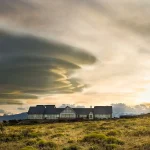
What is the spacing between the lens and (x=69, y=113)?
458ft

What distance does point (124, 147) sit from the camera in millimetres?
20797

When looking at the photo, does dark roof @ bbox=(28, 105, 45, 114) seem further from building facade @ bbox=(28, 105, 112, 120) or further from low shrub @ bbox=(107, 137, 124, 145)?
low shrub @ bbox=(107, 137, 124, 145)

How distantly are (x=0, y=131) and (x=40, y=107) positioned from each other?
360 feet

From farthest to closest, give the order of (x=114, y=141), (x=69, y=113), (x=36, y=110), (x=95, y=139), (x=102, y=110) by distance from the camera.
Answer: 1. (x=36, y=110)
2. (x=102, y=110)
3. (x=69, y=113)
4. (x=95, y=139)
5. (x=114, y=141)

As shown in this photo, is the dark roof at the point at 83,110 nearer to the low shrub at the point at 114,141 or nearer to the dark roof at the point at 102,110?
the dark roof at the point at 102,110

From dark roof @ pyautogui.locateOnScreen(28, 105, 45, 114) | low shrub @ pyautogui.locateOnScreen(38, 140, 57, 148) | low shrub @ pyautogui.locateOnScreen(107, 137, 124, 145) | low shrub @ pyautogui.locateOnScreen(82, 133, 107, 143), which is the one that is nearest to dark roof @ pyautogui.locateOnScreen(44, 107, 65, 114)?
dark roof @ pyautogui.locateOnScreen(28, 105, 45, 114)

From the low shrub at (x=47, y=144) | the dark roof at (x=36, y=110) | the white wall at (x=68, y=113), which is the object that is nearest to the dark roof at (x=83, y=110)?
the white wall at (x=68, y=113)

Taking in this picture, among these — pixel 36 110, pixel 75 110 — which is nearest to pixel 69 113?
pixel 75 110

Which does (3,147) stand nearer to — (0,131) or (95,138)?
(95,138)

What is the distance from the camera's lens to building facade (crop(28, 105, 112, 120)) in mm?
138875

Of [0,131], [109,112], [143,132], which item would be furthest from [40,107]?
[143,132]

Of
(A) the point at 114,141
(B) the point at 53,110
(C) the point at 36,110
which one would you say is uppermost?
(C) the point at 36,110

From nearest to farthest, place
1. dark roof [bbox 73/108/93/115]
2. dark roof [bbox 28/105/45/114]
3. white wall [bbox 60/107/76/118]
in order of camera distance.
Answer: dark roof [bbox 73/108/93/115], white wall [bbox 60/107/76/118], dark roof [bbox 28/105/45/114]

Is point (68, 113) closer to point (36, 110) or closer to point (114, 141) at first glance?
point (36, 110)
